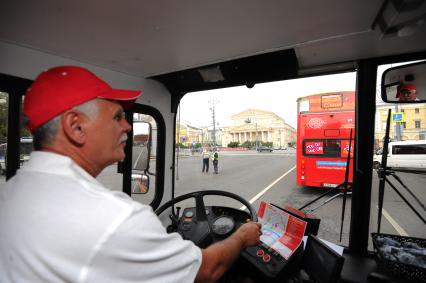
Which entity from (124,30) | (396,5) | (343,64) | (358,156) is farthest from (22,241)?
(343,64)

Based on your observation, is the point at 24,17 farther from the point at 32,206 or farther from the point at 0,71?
the point at 32,206

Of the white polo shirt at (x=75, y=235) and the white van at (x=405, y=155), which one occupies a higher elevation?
the white van at (x=405, y=155)

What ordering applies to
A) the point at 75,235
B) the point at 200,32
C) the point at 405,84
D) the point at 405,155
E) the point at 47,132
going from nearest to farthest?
the point at 75,235 < the point at 47,132 < the point at 200,32 < the point at 405,84 < the point at 405,155

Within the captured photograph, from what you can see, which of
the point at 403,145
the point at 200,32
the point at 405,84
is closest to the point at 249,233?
the point at 200,32

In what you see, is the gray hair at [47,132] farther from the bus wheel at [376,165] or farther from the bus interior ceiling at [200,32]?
the bus wheel at [376,165]

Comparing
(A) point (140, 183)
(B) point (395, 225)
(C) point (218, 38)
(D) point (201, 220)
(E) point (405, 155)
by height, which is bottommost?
(B) point (395, 225)

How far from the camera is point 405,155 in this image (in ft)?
7.53

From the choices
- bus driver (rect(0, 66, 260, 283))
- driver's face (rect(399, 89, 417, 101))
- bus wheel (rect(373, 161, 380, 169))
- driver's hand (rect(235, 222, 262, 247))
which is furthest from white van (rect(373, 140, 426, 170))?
bus driver (rect(0, 66, 260, 283))

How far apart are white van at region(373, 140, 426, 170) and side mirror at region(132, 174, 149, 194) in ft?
7.35

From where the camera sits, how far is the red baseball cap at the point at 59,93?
31.4 inches

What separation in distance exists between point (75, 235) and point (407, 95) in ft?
8.26

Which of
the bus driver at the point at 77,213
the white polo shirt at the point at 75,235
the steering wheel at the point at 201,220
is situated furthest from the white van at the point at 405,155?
the white polo shirt at the point at 75,235

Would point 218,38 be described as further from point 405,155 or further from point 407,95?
point 405,155

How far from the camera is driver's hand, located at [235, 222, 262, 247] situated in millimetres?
1167
